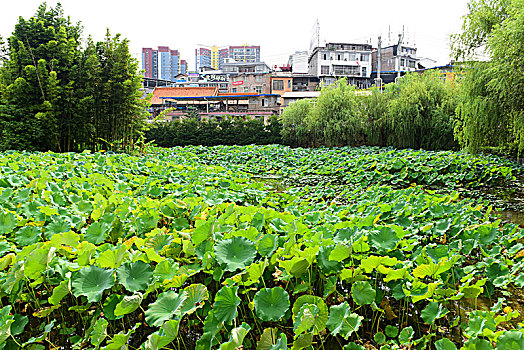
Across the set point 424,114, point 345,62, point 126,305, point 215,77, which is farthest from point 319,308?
point 215,77

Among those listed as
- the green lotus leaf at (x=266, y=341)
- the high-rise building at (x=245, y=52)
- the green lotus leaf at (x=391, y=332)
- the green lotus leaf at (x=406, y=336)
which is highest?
the high-rise building at (x=245, y=52)

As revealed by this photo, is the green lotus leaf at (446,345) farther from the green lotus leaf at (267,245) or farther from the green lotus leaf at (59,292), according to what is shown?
the green lotus leaf at (59,292)

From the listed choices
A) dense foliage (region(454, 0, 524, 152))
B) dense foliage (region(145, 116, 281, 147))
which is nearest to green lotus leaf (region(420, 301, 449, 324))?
dense foliage (region(454, 0, 524, 152))

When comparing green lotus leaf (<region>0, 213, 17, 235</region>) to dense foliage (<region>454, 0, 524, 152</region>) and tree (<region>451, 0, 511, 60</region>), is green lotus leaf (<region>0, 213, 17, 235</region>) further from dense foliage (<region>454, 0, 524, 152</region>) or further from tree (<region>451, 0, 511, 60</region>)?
tree (<region>451, 0, 511, 60</region>)

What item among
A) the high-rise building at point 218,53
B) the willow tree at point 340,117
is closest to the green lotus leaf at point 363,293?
the willow tree at point 340,117

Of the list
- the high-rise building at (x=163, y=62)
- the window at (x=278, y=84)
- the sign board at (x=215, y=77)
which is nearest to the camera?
the window at (x=278, y=84)

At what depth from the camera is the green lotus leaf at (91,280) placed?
4.01ft

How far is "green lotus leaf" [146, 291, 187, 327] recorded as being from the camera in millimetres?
1146

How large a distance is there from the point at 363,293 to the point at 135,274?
926mm

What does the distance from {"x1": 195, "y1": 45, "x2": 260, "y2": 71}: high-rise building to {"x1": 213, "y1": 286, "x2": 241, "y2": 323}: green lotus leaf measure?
347 feet

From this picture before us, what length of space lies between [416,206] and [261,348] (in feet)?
7.14

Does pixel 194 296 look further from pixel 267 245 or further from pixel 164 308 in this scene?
pixel 267 245

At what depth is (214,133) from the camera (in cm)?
1670

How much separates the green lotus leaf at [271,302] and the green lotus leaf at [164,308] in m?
0.27
